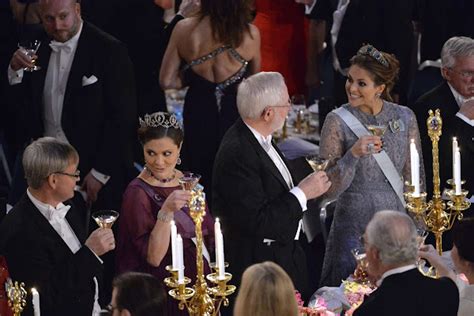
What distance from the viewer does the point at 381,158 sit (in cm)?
696

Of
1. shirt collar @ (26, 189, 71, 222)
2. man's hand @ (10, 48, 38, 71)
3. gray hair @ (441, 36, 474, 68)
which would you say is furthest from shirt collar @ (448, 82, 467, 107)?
shirt collar @ (26, 189, 71, 222)

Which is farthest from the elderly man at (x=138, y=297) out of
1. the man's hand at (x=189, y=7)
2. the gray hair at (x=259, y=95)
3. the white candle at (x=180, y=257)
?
the man's hand at (x=189, y=7)

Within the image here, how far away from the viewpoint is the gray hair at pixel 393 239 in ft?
17.3

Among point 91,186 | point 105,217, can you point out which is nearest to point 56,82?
point 91,186

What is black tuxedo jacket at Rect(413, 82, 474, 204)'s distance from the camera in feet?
24.1

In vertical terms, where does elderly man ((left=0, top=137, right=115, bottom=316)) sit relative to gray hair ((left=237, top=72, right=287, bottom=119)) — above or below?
below

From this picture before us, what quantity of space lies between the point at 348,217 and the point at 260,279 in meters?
2.16

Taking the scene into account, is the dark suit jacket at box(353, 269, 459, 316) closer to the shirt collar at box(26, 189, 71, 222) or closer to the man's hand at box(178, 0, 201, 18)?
the shirt collar at box(26, 189, 71, 222)

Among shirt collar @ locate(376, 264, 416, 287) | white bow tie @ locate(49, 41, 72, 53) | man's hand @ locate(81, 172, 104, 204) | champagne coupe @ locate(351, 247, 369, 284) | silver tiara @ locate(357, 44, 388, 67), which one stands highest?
white bow tie @ locate(49, 41, 72, 53)

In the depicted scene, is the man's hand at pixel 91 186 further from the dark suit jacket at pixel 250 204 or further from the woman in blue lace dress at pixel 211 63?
the dark suit jacket at pixel 250 204

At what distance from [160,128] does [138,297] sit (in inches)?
58.1

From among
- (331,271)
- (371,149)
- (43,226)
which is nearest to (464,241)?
(371,149)

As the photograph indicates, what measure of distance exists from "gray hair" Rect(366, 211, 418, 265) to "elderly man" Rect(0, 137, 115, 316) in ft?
4.59

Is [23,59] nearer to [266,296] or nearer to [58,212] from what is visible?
[58,212]
